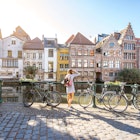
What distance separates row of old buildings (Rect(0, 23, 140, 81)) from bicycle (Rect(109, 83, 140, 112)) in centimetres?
2905

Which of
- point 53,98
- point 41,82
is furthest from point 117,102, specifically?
point 41,82

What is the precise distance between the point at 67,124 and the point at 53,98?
212 cm

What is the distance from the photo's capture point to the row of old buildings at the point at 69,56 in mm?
33906

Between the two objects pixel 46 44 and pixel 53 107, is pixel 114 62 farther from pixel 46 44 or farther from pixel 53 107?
pixel 53 107

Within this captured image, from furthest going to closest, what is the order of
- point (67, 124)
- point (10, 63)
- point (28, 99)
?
1. point (10, 63)
2. point (28, 99)
3. point (67, 124)

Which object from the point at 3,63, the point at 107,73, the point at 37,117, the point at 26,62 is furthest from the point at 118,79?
the point at 37,117

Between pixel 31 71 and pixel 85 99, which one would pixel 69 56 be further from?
pixel 85 99

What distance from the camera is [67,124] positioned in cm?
442

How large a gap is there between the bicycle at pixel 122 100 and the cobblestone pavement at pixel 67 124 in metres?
0.34

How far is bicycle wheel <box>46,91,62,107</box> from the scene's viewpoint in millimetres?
6414

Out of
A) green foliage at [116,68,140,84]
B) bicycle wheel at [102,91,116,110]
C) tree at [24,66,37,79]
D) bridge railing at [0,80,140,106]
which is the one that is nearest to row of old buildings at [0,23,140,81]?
tree at [24,66,37,79]

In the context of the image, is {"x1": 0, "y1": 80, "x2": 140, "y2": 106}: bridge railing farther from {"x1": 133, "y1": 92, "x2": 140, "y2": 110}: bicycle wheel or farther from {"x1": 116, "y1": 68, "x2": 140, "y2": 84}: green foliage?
{"x1": 116, "y1": 68, "x2": 140, "y2": 84}: green foliage

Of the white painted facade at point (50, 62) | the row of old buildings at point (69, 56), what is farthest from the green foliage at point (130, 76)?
the white painted facade at point (50, 62)

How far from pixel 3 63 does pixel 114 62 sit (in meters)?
25.1
